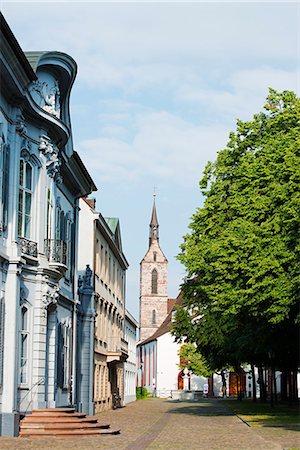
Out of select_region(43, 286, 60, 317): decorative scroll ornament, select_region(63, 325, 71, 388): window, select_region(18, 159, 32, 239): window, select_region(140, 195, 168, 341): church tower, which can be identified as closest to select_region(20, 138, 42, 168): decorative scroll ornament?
select_region(18, 159, 32, 239): window

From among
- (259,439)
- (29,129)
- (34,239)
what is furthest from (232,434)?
(29,129)

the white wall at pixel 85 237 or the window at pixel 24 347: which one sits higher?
the white wall at pixel 85 237

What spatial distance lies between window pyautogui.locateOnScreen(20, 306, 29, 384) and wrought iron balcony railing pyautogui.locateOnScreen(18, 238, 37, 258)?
64.6 inches

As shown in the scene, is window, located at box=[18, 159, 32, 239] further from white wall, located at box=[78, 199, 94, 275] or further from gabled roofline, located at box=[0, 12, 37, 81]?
white wall, located at box=[78, 199, 94, 275]

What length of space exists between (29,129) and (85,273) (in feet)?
42.2

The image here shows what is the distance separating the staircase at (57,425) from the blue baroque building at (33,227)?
474 mm

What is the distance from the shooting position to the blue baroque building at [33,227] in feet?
73.9

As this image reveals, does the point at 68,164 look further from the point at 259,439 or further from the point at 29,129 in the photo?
the point at 259,439

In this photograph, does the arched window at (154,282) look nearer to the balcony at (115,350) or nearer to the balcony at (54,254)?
the balcony at (115,350)

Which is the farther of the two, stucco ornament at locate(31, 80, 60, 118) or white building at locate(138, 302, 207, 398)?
white building at locate(138, 302, 207, 398)

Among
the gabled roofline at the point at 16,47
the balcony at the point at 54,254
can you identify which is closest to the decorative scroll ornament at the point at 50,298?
the balcony at the point at 54,254

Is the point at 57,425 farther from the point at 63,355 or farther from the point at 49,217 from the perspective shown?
the point at 49,217

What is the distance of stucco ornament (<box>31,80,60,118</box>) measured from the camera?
2550cm

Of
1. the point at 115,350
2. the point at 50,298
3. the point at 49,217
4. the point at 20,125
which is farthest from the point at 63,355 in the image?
the point at 115,350
